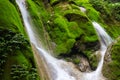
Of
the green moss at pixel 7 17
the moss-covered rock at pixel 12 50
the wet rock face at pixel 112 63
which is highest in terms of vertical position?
the green moss at pixel 7 17

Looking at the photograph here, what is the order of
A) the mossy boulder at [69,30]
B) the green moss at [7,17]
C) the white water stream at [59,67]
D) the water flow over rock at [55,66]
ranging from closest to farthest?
the green moss at [7,17] < the water flow over rock at [55,66] < the white water stream at [59,67] < the mossy boulder at [69,30]

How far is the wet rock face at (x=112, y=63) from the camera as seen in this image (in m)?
13.1

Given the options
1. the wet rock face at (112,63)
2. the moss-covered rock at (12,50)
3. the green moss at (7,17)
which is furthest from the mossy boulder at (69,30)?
the moss-covered rock at (12,50)

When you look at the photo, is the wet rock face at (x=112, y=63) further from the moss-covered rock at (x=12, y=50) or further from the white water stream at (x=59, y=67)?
the moss-covered rock at (x=12, y=50)

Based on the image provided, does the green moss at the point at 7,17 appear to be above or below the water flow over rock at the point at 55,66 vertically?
above

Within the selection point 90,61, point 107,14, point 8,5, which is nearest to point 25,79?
point 8,5

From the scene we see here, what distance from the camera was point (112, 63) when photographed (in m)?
13.4

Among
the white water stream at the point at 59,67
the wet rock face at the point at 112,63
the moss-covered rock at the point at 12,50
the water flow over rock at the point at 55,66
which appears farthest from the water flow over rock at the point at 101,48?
the moss-covered rock at the point at 12,50

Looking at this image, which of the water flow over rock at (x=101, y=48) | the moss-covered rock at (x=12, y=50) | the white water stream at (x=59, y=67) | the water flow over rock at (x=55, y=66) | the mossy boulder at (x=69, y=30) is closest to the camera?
the moss-covered rock at (x=12, y=50)

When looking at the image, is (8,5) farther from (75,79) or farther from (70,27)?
(70,27)

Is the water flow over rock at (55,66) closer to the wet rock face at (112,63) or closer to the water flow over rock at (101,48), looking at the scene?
the water flow over rock at (101,48)

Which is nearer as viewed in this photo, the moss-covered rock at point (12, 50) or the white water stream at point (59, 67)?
the moss-covered rock at point (12, 50)

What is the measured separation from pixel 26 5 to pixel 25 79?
9091mm

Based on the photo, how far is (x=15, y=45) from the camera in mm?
8797
